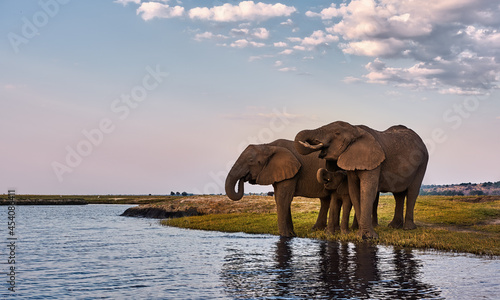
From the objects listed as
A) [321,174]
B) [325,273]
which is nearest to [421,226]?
[321,174]

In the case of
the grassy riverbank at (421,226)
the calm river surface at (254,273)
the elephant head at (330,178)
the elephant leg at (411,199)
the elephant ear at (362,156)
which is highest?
the elephant ear at (362,156)

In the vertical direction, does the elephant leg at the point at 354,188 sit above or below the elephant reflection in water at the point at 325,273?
above

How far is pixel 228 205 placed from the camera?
2024 inches

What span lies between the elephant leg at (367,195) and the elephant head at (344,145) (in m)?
0.50

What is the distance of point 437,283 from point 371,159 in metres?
A: 9.47

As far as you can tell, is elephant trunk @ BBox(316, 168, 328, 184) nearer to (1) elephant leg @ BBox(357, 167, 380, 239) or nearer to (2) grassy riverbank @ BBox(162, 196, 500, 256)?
(1) elephant leg @ BBox(357, 167, 380, 239)

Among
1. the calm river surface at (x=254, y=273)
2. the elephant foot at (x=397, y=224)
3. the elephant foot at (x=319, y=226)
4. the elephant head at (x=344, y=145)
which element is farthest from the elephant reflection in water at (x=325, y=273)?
the elephant foot at (x=319, y=226)

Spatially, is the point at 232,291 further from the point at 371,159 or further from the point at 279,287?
the point at 371,159

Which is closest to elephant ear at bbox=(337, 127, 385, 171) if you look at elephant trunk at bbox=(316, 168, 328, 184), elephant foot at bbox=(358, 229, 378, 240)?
elephant trunk at bbox=(316, 168, 328, 184)

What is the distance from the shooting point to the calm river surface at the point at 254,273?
13.5m

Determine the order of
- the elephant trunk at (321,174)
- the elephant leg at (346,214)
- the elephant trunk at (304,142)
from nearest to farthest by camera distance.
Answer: the elephant trunk at (304,142) → the elephant trunk at (321,174) → the elephant leg at (346,214)

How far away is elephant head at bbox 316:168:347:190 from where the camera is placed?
82.9 ft

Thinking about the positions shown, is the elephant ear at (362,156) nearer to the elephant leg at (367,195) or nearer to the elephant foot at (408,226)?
the elephant leg at (367,195)

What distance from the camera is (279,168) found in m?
26.1
